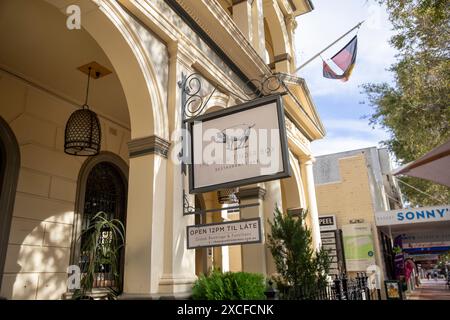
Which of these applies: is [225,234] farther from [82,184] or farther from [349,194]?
[349,194]

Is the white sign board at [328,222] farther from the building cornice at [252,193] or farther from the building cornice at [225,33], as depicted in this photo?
the building cornice at [225,33]

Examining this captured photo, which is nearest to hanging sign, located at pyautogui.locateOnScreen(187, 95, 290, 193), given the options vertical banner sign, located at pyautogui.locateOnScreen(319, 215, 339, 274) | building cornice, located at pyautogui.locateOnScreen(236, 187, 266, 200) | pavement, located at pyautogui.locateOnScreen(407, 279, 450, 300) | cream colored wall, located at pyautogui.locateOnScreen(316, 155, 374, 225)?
building cornice, located at pyautogui.locateOnScreen(236, 187, 266, 200)

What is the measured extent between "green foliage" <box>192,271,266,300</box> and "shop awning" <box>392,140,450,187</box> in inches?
101

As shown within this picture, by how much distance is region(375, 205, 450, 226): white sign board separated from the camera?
1506cm

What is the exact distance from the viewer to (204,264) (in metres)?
9.75

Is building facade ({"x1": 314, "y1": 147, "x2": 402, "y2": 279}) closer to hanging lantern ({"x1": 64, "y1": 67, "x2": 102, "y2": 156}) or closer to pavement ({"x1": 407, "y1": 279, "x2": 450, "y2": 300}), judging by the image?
pavement ({"x1": 407, "y1": 279, "x2": 450, "y2": 300})

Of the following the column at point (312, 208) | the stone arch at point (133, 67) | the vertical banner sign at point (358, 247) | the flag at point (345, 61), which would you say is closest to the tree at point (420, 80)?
the flag at point (345, 61)

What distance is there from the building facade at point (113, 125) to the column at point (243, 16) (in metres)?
0.03

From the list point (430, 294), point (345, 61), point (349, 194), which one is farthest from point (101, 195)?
point (430, 294)
